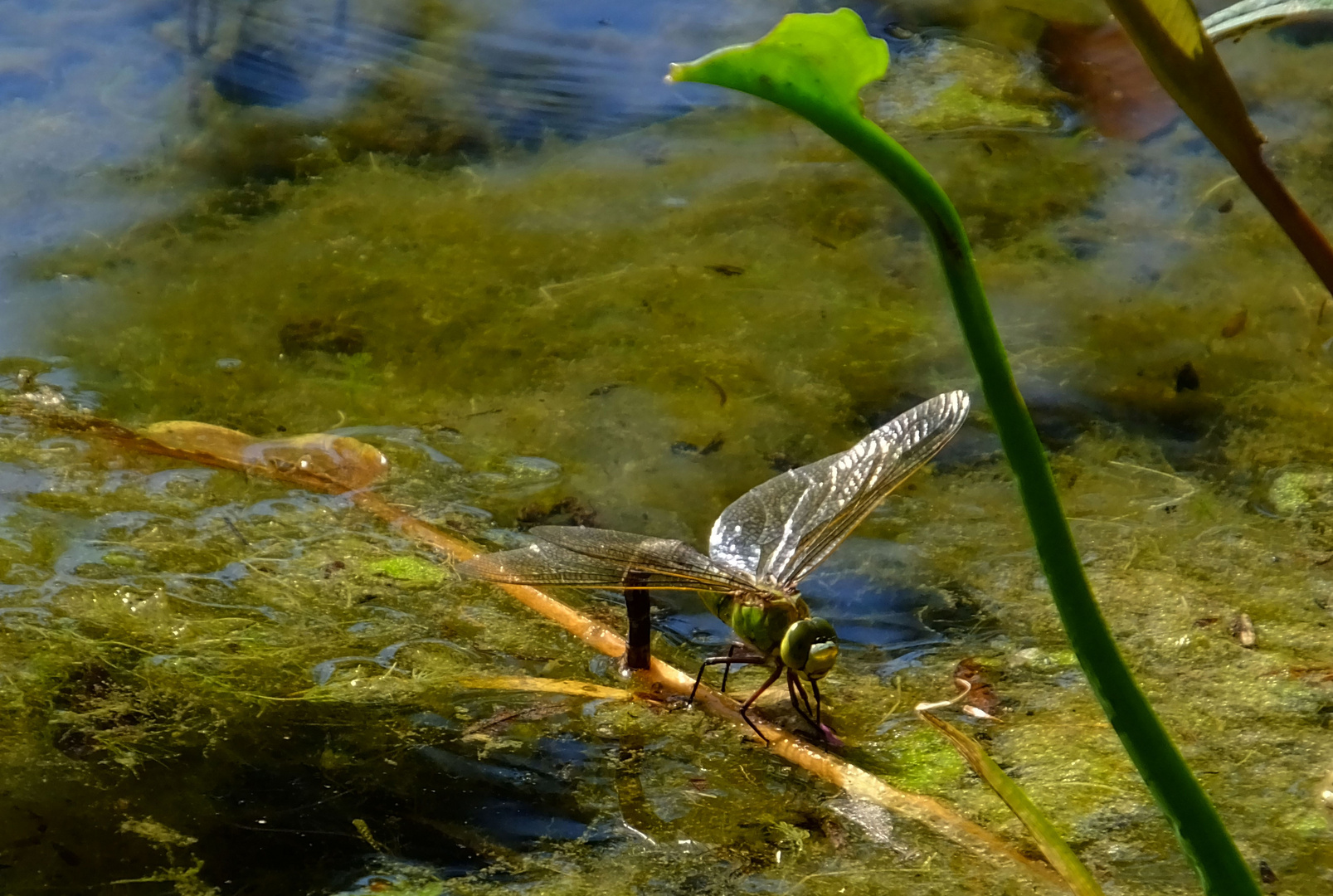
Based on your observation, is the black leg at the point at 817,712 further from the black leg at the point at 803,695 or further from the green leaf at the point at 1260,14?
the green leaf at the point at 1260,14

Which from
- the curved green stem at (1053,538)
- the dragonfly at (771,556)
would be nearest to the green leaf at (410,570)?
the dragonfly at (771,556)

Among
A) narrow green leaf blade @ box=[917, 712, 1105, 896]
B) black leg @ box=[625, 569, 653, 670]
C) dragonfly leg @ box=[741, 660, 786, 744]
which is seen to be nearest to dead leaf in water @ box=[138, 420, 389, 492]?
black leg @ box=[625, 569, 653, 670]

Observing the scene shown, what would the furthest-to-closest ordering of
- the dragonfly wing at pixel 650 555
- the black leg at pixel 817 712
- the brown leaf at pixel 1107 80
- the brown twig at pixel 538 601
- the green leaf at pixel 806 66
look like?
the brown leaf at pixel 1107 80 → the dragonfly wing at pixel 650 555 → the black leg at pixel 817 712 → the brown twig at pixel 538 601 → the green leaf at pixel 806 66

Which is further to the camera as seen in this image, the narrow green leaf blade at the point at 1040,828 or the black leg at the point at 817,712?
the black leg at the point at 817,712

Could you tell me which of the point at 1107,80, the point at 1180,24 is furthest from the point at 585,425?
the point at 1107,80

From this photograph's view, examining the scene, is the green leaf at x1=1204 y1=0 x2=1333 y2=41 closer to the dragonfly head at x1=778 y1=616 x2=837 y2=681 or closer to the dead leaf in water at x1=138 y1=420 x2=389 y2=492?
the dragonfly head at x1=778 y1=616 x2=837 y2=681

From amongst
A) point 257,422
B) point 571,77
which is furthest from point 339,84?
point 257,422
